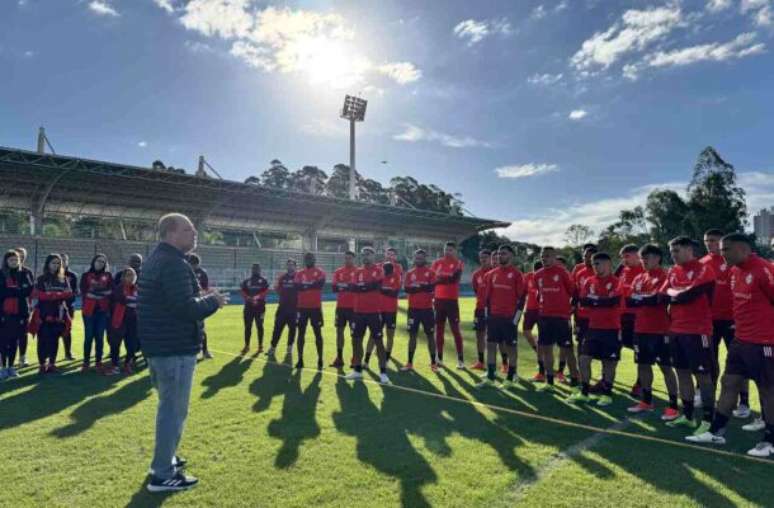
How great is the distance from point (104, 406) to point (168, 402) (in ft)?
10.3

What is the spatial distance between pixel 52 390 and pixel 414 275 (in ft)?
19.6

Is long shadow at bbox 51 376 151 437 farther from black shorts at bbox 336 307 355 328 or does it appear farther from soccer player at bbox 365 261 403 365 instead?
soccer player at bbox 365 261 403 365

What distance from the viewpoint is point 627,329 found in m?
7.73

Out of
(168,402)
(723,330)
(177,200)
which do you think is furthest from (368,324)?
(177,200)

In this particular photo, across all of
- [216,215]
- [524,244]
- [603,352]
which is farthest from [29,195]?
[524,244]

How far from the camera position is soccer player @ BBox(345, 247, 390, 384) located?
8.00 meters

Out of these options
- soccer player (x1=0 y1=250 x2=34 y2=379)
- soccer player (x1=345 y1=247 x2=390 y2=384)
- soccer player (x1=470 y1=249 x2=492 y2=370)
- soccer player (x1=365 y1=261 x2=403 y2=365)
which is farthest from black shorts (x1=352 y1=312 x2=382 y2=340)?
soccer player (x1=0 y1=250 x2=34 y2=379)

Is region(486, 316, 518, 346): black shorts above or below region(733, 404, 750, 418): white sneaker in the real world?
above

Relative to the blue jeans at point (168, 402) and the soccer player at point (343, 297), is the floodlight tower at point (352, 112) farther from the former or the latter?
the blue jeans at point (168, 402)

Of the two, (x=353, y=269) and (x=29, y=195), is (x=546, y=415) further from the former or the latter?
(x=29, y=195)

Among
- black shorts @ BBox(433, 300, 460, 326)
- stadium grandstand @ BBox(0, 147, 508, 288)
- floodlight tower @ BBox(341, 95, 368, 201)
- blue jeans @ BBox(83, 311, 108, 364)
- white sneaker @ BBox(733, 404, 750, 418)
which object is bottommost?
white sneaker @ BBox(733, 404, 750, 418)


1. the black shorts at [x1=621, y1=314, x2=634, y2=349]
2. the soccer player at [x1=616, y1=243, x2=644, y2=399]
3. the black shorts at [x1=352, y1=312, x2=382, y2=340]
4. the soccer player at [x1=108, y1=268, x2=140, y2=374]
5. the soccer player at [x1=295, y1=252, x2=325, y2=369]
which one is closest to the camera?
the soccer player at [x1=616, y1=243, x2=644, y2=399]

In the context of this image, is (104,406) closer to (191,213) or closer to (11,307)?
(11,307)

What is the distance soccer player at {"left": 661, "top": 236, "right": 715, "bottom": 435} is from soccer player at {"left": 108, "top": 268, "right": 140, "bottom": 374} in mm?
8227
